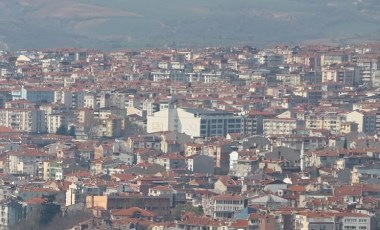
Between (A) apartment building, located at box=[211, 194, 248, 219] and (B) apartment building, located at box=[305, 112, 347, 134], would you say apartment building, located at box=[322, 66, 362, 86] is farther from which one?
(A) apartment building, located at box=[211, 194, 248, 219]

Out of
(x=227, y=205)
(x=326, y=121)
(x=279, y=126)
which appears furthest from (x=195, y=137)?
(x=227, y=205)

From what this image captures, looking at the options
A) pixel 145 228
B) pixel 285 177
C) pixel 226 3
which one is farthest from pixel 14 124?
pixel 226 3

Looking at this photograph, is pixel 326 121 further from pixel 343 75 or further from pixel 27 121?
pixel 343 75

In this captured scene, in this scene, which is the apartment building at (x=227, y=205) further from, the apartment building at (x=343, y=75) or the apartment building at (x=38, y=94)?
the apartment building at (x=343, y=75)

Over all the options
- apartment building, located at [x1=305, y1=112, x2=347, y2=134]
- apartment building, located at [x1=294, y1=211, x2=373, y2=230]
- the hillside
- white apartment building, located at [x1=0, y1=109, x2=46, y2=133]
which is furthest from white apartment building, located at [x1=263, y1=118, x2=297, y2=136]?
the hillside

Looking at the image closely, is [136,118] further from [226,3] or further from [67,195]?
[226,3]
